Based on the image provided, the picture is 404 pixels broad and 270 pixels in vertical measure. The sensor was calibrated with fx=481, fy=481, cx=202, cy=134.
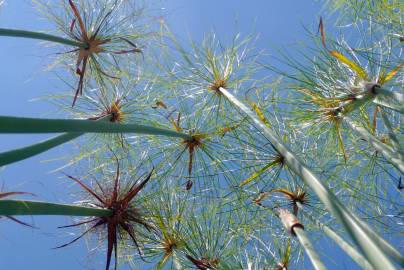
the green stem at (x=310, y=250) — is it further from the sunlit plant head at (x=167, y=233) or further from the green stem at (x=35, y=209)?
the sunlit plant head at (x=167, y=233)

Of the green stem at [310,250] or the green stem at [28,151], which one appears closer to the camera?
the green stem at [28,151]

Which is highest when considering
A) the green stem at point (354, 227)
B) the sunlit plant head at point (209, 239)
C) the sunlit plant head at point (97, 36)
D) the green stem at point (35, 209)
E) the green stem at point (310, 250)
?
the sunlit plant head at point (97, 36)

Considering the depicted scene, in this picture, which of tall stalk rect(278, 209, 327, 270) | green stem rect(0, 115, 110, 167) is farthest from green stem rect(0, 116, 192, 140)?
tall stalk rect(278, 209, 327, 270)

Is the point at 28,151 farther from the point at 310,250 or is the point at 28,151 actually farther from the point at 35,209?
the point at 310,250

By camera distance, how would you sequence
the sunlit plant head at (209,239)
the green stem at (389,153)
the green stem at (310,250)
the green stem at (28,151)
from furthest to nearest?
the sunlit plant head at (209,239)
the green stem at (389,153)
the green stem at (310,250)
the green stem at (28,151)

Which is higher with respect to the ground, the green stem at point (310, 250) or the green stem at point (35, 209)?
the green stem at point (35, 209)

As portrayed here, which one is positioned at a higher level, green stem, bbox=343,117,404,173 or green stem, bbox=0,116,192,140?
green stem, bbox=343,117,404,173

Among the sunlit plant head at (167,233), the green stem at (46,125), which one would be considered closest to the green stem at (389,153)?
the sunlit plant head at (167,233)

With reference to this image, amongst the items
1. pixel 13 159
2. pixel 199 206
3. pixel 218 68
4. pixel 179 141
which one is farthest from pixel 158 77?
pixel 13 159

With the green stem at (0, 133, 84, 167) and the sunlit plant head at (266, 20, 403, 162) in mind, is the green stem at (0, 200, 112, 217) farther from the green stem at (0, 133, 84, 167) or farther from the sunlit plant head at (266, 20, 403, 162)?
the sunlit plant head at (266, 20, 403, 162)

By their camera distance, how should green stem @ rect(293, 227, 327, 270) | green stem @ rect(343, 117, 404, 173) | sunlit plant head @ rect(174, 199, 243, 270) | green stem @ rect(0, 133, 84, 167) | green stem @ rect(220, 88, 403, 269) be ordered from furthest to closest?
sunlit plant head @ rect(174, 199, 243, 270)
green stem @ rect(343, 117, 404, 173)
green stem @ rect(293, 227, 327, 270)
green stem @ rect(0, 133, 84, 167)
green stem @ rect(220, 88, 403, 269)
